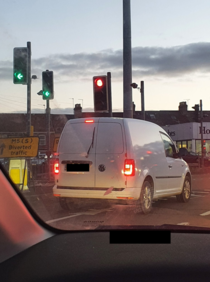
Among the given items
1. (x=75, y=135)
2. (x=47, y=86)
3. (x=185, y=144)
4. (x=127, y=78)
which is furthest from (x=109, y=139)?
(x=127, y=78)

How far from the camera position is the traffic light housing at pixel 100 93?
10.3m

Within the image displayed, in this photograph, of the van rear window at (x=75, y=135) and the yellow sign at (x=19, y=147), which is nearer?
the yellow sign at (x=19, y=147)

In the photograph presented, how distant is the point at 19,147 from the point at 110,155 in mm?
2633

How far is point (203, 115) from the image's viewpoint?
7.09m

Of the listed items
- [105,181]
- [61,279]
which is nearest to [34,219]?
[61,279]

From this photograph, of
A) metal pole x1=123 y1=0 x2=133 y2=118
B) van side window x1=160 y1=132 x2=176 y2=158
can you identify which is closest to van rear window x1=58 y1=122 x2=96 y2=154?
van side window x1=160 y1=132 x2=176 y2=158

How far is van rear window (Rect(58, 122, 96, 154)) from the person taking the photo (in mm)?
6215

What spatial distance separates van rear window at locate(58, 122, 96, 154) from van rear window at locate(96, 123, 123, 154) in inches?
6.4

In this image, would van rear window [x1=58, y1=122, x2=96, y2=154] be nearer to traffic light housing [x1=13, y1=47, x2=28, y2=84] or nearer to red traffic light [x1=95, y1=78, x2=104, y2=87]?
traffic light housing [x1=13, y1=47, x2=28, y2=84]

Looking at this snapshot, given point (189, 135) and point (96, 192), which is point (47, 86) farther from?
point (189, 135)

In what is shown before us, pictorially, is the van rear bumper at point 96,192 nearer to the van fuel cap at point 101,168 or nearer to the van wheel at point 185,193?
the van fuel cap at point 101,168

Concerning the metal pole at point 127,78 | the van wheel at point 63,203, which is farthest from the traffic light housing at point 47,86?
the metal pole at point 127,78

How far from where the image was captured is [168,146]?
7.03 m

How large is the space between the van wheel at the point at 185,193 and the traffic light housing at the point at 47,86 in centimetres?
387
